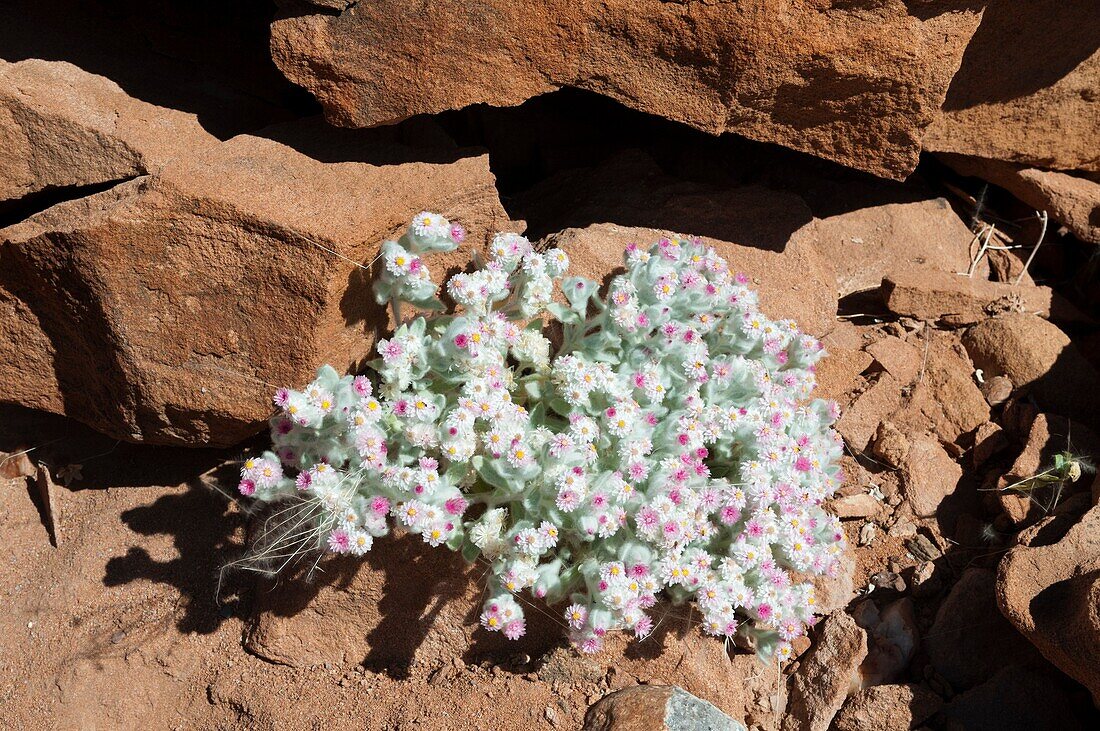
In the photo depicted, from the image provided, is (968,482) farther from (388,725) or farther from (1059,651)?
(388,725)

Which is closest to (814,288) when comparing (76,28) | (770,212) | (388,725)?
(770,212)

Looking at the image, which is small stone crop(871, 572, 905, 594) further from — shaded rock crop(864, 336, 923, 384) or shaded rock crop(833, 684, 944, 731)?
shaded rock crop(864, 336, 923, 384)

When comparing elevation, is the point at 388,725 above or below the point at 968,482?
below

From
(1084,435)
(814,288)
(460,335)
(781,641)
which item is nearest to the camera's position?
(460,335)

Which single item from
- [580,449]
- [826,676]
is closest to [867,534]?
[826,676]

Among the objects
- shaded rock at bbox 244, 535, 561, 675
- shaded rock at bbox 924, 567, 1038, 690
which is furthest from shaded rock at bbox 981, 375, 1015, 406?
shaded rock at bbox 244, 535, 561, 675

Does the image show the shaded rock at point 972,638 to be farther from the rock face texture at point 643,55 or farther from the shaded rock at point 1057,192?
the shaded rock at point 1057,192

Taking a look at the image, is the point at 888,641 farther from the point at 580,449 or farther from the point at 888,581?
the point at 580,449
